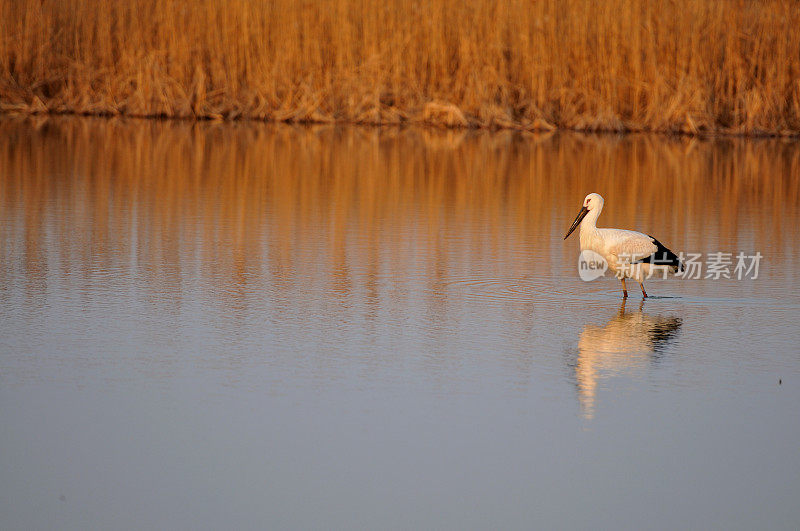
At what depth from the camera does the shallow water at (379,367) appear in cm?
341

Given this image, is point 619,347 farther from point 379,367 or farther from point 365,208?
point 365,208

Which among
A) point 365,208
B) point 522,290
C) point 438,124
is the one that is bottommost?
point 522,290

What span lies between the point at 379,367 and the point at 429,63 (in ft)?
44.3

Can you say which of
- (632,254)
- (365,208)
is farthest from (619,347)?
(365,208)

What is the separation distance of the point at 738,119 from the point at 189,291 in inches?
489

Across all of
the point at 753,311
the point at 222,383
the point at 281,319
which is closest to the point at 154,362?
the point at 222,383

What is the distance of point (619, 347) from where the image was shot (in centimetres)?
519

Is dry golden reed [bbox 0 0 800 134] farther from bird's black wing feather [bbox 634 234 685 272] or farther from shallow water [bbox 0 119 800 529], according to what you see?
bird's black wing feather [bbox 634 234 685 272]

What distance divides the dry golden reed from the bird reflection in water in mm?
11409

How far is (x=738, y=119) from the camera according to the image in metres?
16.9

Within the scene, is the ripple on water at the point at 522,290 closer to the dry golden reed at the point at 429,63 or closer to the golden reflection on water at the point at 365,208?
the golden reflection on water at the point at 365,208

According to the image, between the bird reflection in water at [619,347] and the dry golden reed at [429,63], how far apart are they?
11409 millimetres

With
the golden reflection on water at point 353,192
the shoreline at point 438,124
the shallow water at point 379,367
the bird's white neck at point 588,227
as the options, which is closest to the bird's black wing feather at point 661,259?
the shallow water at point 379,367

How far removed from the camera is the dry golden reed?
1697cm
